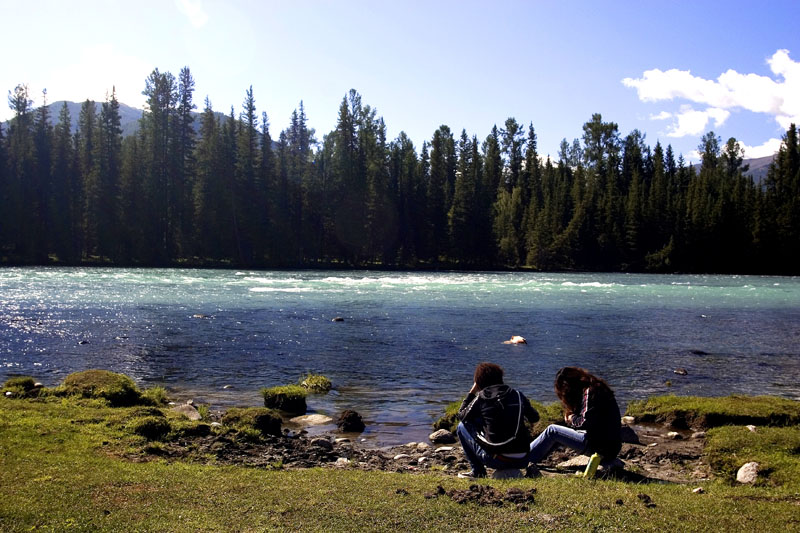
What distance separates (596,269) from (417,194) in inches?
1298

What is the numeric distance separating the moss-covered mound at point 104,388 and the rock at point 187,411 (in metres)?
0.83

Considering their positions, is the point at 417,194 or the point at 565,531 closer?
the point at 565,531

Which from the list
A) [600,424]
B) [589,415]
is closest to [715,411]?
[600,424]

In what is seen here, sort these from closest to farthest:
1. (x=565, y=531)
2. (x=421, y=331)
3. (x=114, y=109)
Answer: (x=565, y=531)
(x=421, y=331)
(x=114, y=109)

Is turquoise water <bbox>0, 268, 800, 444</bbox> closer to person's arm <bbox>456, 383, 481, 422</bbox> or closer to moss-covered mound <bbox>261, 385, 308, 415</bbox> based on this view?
moss-covered mound <bbox>261, 385, 308, 415</bbox>

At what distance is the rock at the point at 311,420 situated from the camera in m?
12.9

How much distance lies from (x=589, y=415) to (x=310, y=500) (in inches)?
157

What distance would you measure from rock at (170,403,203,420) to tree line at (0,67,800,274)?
252ft

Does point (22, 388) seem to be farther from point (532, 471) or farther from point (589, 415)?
point (589, 415)

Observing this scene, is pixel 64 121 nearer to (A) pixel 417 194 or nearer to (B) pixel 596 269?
(A) pixel 417 194

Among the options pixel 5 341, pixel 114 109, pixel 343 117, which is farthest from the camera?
pixel 343 117

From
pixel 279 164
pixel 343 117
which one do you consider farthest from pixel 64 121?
pixel 343 117

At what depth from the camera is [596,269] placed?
100375mm

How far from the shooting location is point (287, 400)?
1377 centimetres
